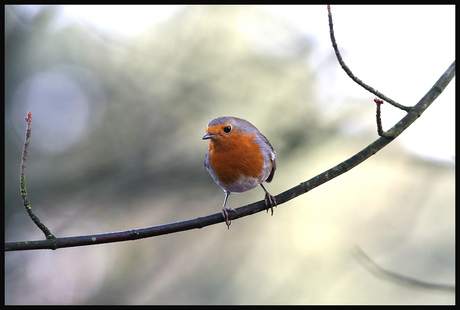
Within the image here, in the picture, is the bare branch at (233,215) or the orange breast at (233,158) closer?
the bare branch at (233,215)

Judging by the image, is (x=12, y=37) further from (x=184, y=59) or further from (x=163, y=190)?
(x=163, y=190)

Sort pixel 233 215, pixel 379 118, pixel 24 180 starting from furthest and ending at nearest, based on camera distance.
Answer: pixel 233 215 → pixel 24 180 → pixel 379 118

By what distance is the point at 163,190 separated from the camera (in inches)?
251

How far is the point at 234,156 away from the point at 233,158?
17 millimetres

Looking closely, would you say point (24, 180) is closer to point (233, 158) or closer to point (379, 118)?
point (233, 158)

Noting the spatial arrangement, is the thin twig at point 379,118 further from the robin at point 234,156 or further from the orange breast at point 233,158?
the orange breast at point 233,158

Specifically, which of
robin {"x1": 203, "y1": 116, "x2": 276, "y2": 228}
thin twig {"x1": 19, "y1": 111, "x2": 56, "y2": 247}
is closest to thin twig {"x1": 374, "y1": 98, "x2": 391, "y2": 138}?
robin {"x1": 203, "y1": 116, "x2": 276, "y2": 228}

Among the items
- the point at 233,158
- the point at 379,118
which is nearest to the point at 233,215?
the point at 233,158

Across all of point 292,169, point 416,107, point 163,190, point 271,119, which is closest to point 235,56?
point 271,119

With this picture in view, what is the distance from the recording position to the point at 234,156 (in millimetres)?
2652

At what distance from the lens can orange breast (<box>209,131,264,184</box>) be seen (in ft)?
8.70

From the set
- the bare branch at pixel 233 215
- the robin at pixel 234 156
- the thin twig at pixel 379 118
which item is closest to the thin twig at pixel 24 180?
the bare branch at pixel 233 215

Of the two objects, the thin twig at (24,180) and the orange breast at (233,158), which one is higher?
the orange breast at (233,158)

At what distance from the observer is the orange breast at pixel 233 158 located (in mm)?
2650
